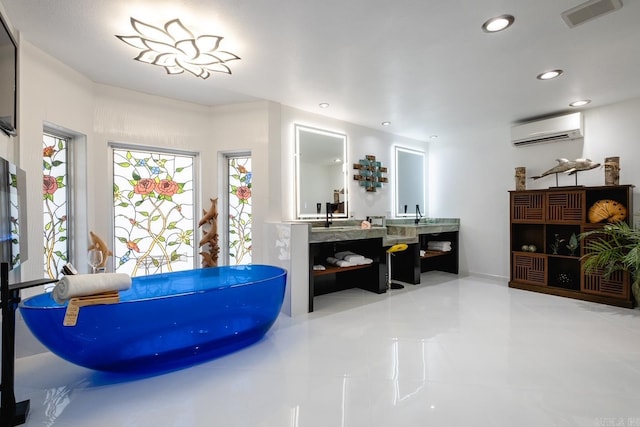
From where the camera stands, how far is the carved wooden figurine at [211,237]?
12.5 ft

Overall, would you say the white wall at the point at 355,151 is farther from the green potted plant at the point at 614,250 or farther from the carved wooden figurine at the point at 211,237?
the green potted plant at the point at 614,250

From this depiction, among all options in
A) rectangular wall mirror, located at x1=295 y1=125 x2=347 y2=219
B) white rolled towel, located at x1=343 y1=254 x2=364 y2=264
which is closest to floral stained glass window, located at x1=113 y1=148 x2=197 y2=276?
rectangular wall mirror, located at x1=295 y1=125 x2=347 y2=219

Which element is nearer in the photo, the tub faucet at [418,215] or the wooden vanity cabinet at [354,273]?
the wooden vanity cabinet at [354,273]

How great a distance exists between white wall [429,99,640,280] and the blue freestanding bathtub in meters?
3.98

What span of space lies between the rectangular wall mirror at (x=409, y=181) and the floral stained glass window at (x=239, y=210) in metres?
2.66

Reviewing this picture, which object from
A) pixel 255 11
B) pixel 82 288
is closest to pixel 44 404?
pixel 82 288

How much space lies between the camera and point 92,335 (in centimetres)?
193

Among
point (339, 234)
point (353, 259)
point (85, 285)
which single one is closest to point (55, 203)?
point (85, 285)

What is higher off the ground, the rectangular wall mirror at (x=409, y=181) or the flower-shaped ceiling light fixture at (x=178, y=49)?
the flower-shaped ceiling light fixture at (x=178, y=49)

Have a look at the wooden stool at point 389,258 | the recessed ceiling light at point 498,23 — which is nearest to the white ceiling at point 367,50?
the recessed ceiling light at point 498,23

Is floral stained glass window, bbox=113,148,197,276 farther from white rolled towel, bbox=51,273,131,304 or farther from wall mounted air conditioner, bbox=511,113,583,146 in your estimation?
wall mounted air conditioner, bbox=511,113,583,146

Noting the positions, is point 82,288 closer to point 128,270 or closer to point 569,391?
point 128,270

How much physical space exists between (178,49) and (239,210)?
2.09 m

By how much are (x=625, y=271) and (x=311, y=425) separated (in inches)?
162
